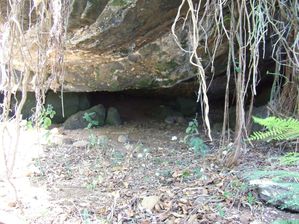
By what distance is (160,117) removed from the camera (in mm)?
5238

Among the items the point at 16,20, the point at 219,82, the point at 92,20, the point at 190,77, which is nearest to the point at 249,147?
the point at 190,77

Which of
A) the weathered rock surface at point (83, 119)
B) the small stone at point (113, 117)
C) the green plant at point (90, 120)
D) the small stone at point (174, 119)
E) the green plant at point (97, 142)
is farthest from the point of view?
the small stone at point (174, 119)

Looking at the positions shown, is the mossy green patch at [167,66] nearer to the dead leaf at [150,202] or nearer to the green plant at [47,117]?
the green plant at [47,117]

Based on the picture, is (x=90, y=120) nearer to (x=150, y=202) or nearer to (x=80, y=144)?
(x=80, y=144)

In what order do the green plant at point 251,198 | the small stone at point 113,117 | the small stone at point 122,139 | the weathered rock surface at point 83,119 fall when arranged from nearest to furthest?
the green plant at point 251,198, the small stone at point 122,139, the weathered rock surface at point 83,119, the small stone at point 113,117

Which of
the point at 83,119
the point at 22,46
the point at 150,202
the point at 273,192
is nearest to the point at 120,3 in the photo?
the point at 22,46

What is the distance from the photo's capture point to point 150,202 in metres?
2.72

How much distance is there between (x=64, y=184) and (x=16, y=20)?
1381 mm

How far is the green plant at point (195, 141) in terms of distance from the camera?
145 inches

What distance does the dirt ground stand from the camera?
2609 millimetres

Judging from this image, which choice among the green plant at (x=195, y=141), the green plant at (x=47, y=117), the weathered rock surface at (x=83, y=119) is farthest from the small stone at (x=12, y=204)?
the weathered rock surface at (x=83, y=119)

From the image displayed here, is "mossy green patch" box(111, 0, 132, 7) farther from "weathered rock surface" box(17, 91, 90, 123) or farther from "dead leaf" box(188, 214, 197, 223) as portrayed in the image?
"weathered rock surface" box(17, 91, 90, 123)

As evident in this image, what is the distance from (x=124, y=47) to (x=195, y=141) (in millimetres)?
1053

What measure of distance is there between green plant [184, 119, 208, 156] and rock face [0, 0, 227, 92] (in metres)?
0.54
